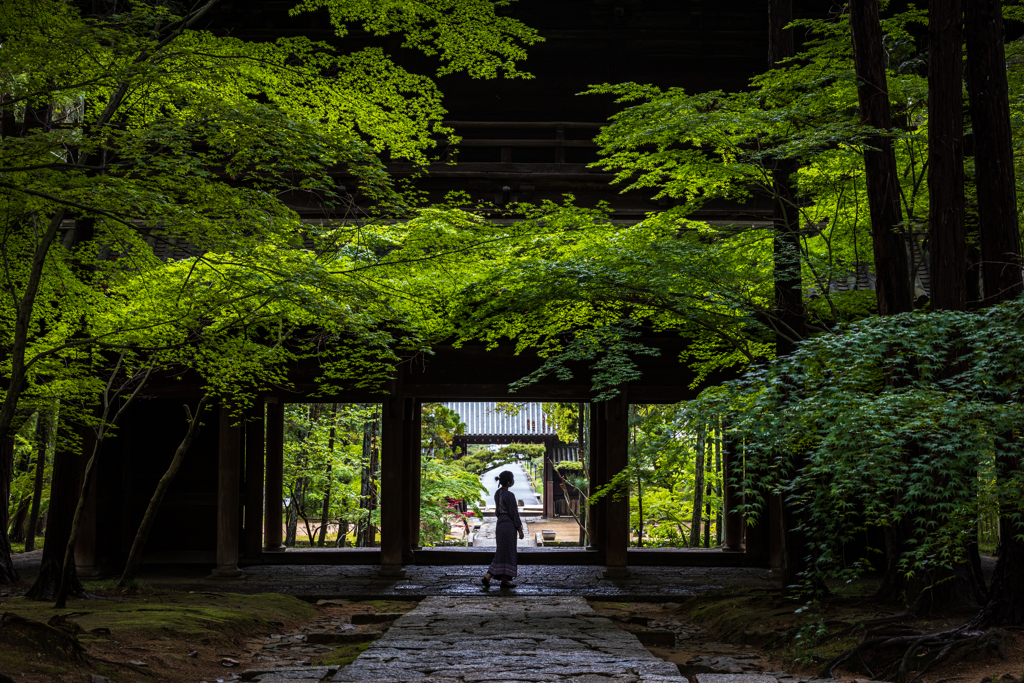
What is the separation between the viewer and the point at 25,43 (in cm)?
525

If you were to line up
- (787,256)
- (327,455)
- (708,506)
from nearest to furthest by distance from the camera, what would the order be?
1. (787,256)
2. (327,455)
3. (708,506)

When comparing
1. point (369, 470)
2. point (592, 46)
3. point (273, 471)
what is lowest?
point (369, 470)

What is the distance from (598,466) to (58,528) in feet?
28.1

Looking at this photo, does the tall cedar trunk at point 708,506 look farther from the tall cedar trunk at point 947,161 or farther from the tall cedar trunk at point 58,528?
the tall cedar trunk at point 58,528

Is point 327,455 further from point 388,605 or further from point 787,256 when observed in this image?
point 787,256

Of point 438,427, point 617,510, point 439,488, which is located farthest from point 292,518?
point 617,510

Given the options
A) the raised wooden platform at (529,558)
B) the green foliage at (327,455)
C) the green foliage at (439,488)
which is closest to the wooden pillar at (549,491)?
the green foliage at (439,488)

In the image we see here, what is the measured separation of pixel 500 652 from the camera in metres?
6.38

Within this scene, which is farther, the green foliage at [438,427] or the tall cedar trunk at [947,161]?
the green foliage at [438,427]

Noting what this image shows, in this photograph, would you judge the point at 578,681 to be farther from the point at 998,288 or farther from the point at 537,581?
the point at 537,581

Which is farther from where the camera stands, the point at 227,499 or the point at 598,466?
the point at 598,466

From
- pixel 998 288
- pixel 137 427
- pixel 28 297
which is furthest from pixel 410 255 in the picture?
pixel 137 427

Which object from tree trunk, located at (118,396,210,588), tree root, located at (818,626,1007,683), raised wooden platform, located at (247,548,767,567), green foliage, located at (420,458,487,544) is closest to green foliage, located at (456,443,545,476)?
green foliage, located at (420,458,487,544)

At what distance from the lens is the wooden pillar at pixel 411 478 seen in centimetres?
1333
